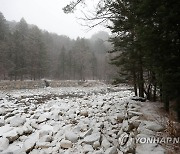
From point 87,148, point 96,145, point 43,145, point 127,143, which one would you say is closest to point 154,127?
point 127,143

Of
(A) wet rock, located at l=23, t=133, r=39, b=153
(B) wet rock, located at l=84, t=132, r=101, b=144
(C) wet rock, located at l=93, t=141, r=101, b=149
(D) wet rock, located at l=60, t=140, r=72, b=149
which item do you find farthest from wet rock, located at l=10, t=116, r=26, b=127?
(C) wet rock, located at l=93, t=141, r=101, b=149

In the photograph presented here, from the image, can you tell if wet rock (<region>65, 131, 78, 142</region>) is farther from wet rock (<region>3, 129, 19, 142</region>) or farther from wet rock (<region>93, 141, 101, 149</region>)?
wet rock (<region>3, 129, 19, 142</region>)

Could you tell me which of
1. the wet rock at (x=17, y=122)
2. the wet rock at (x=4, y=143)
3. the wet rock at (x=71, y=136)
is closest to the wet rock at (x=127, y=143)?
the wet rock at (x=71, y=136)

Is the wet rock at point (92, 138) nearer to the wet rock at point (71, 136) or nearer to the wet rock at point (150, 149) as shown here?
the wet rock at point (71, 136)

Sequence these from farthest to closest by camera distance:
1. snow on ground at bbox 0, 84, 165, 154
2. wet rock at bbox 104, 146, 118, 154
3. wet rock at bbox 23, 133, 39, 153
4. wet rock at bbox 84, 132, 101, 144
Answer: wet rock at bbox 23, 133, 39, 153
wet rock at bbox 84, 132, 101, 144
snow on ground at bbox 0, 84, 165, 154
wet rock at bbox 104, 146, 118, 154

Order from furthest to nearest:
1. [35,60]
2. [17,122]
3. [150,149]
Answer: [35,60] → [17,122] → [150,149]

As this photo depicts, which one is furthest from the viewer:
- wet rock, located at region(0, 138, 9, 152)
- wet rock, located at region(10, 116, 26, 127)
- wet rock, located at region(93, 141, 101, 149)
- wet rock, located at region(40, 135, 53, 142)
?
wet rock, located at region(10, 116, 26, 127)

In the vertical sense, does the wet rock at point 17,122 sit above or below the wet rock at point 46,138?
above

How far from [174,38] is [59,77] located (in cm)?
5265

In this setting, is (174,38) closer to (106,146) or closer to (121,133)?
(121,133)

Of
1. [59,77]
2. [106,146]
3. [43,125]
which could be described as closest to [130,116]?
[106,146]

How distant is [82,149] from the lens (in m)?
5.04

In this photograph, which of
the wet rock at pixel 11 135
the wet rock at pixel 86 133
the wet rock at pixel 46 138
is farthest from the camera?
the wet rock at pixel 11 135

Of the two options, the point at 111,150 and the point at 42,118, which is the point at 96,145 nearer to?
the point at 111,150
